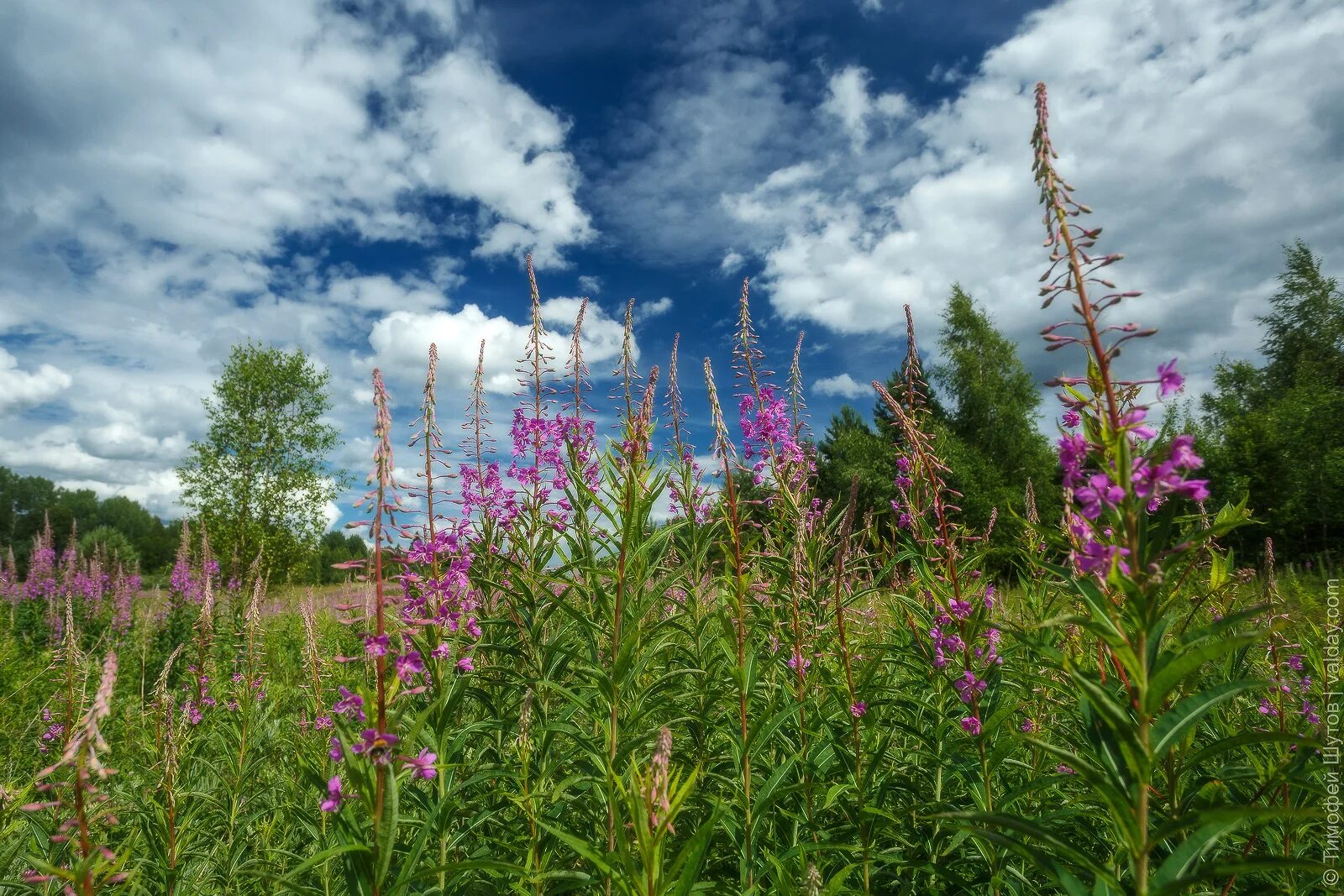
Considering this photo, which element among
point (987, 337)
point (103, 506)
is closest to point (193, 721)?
point (987, 337)

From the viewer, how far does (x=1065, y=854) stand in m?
1.55

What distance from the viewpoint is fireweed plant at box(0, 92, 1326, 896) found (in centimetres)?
167

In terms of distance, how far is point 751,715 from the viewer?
346cm

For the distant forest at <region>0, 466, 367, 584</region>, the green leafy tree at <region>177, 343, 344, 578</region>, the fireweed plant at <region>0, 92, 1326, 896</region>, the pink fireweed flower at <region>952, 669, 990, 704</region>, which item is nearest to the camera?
the fireweed plant at <region>0, 92, 1326, 896</region>

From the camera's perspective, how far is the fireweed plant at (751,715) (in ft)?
5.47

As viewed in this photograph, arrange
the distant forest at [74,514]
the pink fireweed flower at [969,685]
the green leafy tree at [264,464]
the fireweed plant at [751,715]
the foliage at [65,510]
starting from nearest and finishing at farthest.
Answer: the fireweed plant at [751,715] → the pink fireweed flower at [969,685] → the green leafy tree at [264,464] → the distant forest at [74,514] → the foliage at [65,510]

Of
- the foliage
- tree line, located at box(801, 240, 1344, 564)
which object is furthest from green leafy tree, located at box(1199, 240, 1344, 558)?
the foliage

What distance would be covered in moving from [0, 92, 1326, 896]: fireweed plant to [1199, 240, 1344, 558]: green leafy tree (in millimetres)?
33727

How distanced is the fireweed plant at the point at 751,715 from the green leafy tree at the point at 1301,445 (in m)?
33.7

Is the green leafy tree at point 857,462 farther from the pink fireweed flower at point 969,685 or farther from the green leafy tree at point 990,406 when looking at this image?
the pink fireweed flower at point 969,685

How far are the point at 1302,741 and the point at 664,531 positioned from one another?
90.1 inches

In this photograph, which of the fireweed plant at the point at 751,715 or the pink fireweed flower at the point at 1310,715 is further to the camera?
the pink fireweed flower at the point at 1310,715

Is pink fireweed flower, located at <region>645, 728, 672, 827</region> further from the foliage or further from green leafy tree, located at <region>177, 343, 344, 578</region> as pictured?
the foliage

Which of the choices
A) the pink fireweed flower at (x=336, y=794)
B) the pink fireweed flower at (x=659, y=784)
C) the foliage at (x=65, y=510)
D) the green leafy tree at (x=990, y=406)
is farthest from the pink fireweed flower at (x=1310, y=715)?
the foliage at (x=65, y=510)
